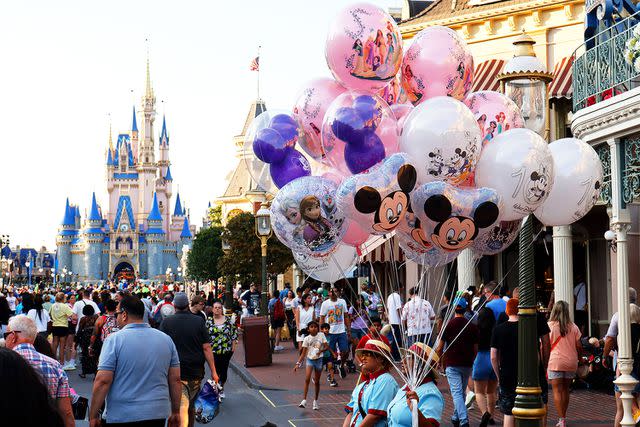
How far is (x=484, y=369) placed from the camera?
39.2 feet

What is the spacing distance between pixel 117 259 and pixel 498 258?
459 feet

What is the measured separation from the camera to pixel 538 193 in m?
7.89

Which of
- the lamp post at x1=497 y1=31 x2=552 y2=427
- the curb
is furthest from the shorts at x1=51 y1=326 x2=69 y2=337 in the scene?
the lamp post at x1=497 y1=31 x2=552 y2=427

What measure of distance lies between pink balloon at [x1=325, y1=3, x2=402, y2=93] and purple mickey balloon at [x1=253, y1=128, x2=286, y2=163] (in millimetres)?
935

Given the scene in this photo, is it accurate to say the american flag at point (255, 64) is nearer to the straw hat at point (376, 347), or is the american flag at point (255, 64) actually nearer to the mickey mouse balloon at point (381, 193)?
the mickey mouse balloon at point (381, 193)

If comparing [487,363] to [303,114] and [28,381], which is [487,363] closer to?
[303,114]

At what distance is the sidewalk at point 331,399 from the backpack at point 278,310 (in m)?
4.62

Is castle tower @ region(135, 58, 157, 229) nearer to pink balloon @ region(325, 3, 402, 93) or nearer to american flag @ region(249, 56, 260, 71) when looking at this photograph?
american flag @ region(249, 56, 260, 71)

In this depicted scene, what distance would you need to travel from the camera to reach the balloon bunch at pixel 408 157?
7.57m

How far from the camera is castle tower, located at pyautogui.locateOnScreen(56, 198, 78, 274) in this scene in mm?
162250

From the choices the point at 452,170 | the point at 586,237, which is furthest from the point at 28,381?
the point at 586,237

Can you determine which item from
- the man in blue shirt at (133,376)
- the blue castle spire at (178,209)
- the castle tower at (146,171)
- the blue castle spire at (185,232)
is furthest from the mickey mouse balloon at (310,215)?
the blue castle spire at (178,209)

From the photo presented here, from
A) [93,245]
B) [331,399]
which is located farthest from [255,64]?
[93,245]

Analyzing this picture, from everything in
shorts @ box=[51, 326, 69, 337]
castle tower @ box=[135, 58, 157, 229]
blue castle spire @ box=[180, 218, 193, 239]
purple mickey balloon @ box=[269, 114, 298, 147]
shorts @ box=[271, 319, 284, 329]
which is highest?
castle tower @ box=[135, 58, 157, 229]
